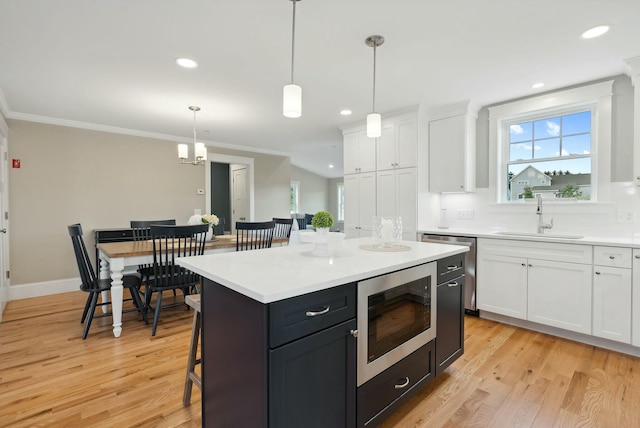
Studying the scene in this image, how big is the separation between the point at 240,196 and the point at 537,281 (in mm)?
5277

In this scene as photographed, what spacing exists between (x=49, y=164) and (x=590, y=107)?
6259mm

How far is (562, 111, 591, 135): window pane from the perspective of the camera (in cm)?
304

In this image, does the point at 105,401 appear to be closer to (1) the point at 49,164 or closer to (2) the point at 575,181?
(1) the point at 49,164

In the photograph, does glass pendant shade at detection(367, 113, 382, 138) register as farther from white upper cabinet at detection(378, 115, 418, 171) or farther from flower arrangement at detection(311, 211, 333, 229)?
white upper cabinet at detection(378, 115, 418, 171)

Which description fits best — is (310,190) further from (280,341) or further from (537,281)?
(280,341)

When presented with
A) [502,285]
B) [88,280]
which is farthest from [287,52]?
[502,285]

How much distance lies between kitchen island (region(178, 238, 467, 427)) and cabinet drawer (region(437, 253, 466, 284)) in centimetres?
47

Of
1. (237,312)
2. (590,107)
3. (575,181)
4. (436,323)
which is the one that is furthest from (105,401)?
(590,107)

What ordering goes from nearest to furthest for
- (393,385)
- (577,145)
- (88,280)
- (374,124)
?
(393,385) → (374,124) → (88,280) → (577,145)

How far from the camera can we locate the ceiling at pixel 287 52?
6.18 ft

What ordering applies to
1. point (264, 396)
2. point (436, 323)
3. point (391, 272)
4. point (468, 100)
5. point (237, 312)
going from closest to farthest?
point (264, 396)
point (237, 312)
point (391, 272)
point (436, 323)
point (468, 100)

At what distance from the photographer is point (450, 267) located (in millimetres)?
2016

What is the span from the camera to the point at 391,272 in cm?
154

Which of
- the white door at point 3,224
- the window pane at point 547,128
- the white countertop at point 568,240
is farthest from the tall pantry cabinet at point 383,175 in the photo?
the white door at point 3,224
